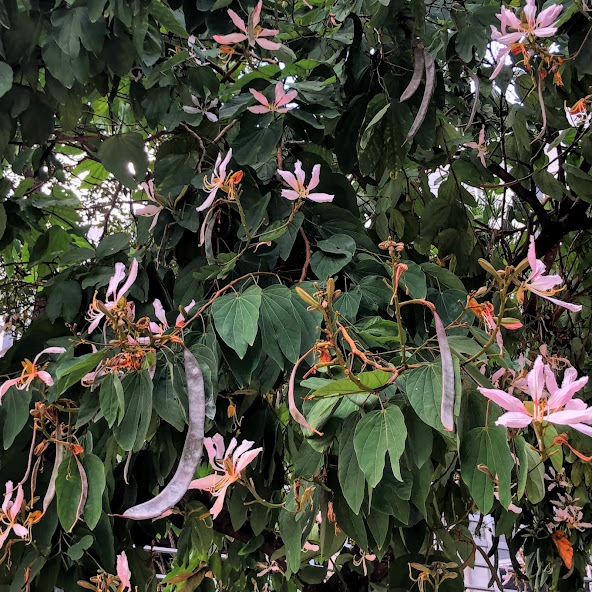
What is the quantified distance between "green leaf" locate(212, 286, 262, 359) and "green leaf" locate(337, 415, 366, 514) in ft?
0.49

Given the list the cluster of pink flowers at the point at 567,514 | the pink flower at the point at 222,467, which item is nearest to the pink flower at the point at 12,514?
the pink flower at the point at 222,467

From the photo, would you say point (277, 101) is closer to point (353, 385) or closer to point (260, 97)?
point (260, 97)

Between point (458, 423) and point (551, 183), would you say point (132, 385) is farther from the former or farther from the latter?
point (551, 183)

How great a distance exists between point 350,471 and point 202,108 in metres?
0.67

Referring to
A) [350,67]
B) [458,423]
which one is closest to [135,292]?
[350,67]

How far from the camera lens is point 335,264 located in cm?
81

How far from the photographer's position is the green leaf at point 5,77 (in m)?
0.75

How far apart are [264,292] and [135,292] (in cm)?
36

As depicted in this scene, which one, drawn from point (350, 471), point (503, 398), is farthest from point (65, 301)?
point (503, 398)

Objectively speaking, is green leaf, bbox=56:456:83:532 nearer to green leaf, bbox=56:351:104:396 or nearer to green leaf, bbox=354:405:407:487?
green leaf, bbox=56:351:104:396

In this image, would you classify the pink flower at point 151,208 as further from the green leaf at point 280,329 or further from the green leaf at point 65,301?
the green leaf at point 280,329

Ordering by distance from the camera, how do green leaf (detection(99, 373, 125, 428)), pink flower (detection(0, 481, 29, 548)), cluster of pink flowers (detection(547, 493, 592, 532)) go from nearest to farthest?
A: green leaf (detection(99, 373, 125, 428)), pink flower (detection(0, 481, 29, 548)), cluster of pink flowers (detection(547, 493, 592, 532))

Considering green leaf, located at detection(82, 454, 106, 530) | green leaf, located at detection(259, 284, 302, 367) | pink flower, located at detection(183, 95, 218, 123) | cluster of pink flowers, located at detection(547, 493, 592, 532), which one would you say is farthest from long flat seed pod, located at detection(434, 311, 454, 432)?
cluster of pink flowers, located at detection(547, 493, 592, 532)

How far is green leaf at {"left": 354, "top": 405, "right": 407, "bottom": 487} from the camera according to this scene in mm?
522
